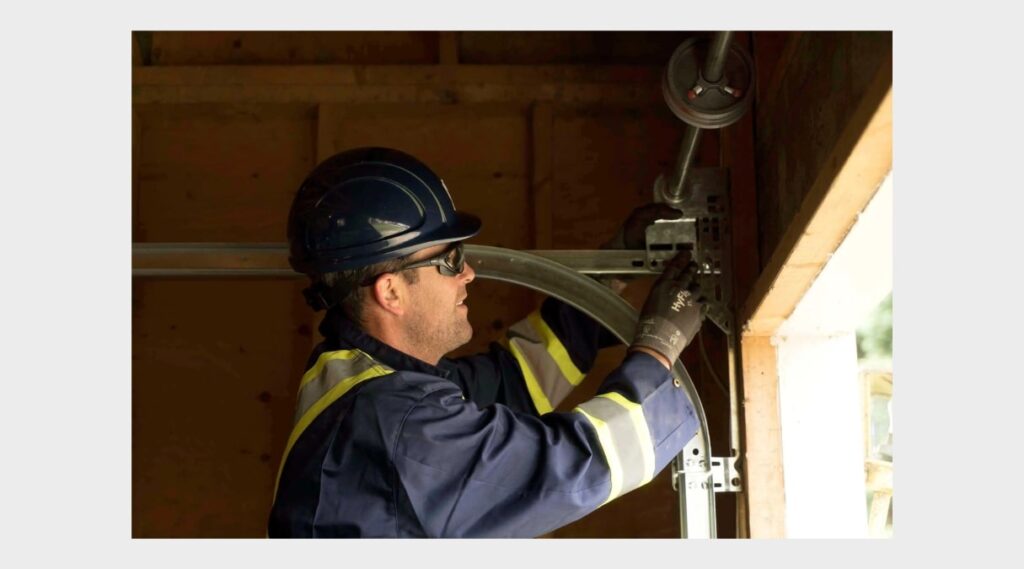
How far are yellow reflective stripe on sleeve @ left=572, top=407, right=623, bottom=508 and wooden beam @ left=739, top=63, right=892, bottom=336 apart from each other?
20.7 inches

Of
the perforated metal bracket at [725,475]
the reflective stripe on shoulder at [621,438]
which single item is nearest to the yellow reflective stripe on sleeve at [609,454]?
the reflective stripe on shoulder at [621,438]

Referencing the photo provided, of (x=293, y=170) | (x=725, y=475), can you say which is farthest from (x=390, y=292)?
(x=293, y=170)

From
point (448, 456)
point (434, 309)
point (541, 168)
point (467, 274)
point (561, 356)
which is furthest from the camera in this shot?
point (541, 168)

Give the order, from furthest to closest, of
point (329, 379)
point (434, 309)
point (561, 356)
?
1. point (561, 356)
2. point (434, 309)
3. point (329, 379)

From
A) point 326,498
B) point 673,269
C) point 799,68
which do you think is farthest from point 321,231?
point 799,68

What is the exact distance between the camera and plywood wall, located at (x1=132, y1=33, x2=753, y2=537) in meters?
3.97

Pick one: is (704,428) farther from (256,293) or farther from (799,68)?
(256,293)

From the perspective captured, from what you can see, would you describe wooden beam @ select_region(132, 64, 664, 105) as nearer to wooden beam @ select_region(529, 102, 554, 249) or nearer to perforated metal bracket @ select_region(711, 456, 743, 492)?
wooden beam @ select_region(529, 102, 554, 249)

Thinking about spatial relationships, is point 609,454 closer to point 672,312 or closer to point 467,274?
point 672,312

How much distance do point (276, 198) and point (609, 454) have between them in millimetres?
1884

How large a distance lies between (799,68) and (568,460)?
1023mm

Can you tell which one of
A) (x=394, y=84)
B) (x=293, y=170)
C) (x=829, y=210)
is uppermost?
(x=394, y=84)

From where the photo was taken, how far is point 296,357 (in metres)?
Result: 3.99

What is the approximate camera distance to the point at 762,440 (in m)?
3.13
